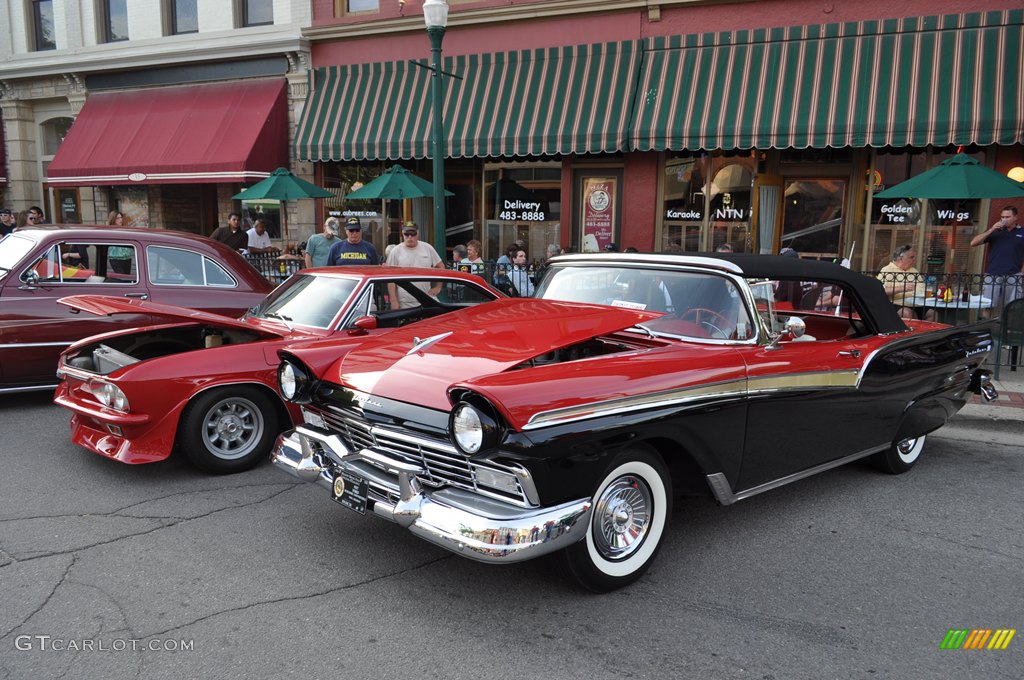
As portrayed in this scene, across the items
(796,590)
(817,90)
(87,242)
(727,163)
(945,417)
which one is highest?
(817,90)

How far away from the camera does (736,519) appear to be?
14.9ft

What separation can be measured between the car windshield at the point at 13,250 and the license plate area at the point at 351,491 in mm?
5218

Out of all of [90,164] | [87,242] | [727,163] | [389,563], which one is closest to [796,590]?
[389,563]

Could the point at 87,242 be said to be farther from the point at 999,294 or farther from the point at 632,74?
the point at 999,294

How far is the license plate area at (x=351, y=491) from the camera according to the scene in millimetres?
3562

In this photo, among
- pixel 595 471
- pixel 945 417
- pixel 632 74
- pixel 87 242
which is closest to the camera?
pixel 595 471

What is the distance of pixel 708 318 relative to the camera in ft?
14.0

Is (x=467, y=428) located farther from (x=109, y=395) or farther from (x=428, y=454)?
(x=109, y=395)

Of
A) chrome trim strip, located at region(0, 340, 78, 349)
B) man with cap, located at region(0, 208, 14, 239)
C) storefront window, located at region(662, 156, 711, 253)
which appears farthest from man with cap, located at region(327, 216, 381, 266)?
man with cap, located at region(0, 208, 14, 239)

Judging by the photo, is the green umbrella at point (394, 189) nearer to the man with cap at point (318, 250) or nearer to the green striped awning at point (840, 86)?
the man with cap at point (318, 250)

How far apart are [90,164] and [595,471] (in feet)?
54.4

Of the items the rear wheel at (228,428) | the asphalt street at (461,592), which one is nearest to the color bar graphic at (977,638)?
the asphalt street at (461,592)

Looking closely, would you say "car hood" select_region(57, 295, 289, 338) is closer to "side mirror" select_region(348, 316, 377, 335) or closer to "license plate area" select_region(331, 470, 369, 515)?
"side mirror" select_region(348, 316, 377, 335)

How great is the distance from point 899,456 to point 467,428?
3.70m
